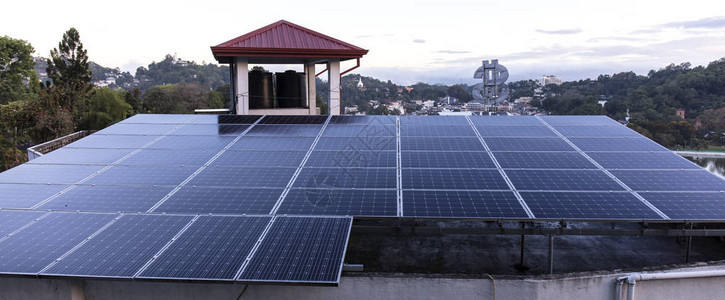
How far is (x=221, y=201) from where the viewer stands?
9234 mm

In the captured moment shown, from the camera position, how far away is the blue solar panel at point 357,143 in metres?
12.1

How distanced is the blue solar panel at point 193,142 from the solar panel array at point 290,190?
0.06m

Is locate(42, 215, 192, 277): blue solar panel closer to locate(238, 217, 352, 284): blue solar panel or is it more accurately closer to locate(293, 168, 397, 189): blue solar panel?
locate(238, 217, 352, 284): blue solar panel

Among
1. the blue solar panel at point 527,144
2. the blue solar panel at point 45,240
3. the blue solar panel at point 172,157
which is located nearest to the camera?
the blue solar panel at point 45,240

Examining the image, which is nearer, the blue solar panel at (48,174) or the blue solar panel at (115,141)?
the blue solar panel at (48,174)

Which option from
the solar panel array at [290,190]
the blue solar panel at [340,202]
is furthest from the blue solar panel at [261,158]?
the blue solar panel at [340,202]

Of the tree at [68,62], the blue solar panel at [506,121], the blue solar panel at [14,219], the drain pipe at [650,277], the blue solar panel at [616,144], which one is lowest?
the drain pipe at [650,277]

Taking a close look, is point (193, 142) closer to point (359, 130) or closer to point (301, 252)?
point (359, 130)

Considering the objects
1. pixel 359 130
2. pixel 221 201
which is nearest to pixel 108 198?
pixel 221 201

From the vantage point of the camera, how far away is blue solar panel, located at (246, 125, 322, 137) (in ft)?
44.4

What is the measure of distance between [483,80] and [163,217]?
15.6 metres

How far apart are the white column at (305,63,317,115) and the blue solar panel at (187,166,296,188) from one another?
36.2 ft

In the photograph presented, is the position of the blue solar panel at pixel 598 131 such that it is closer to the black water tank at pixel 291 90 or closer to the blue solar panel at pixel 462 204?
the blue solar panel at pixel 462 204

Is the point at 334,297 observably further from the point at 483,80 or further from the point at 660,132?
the point at 660,132
